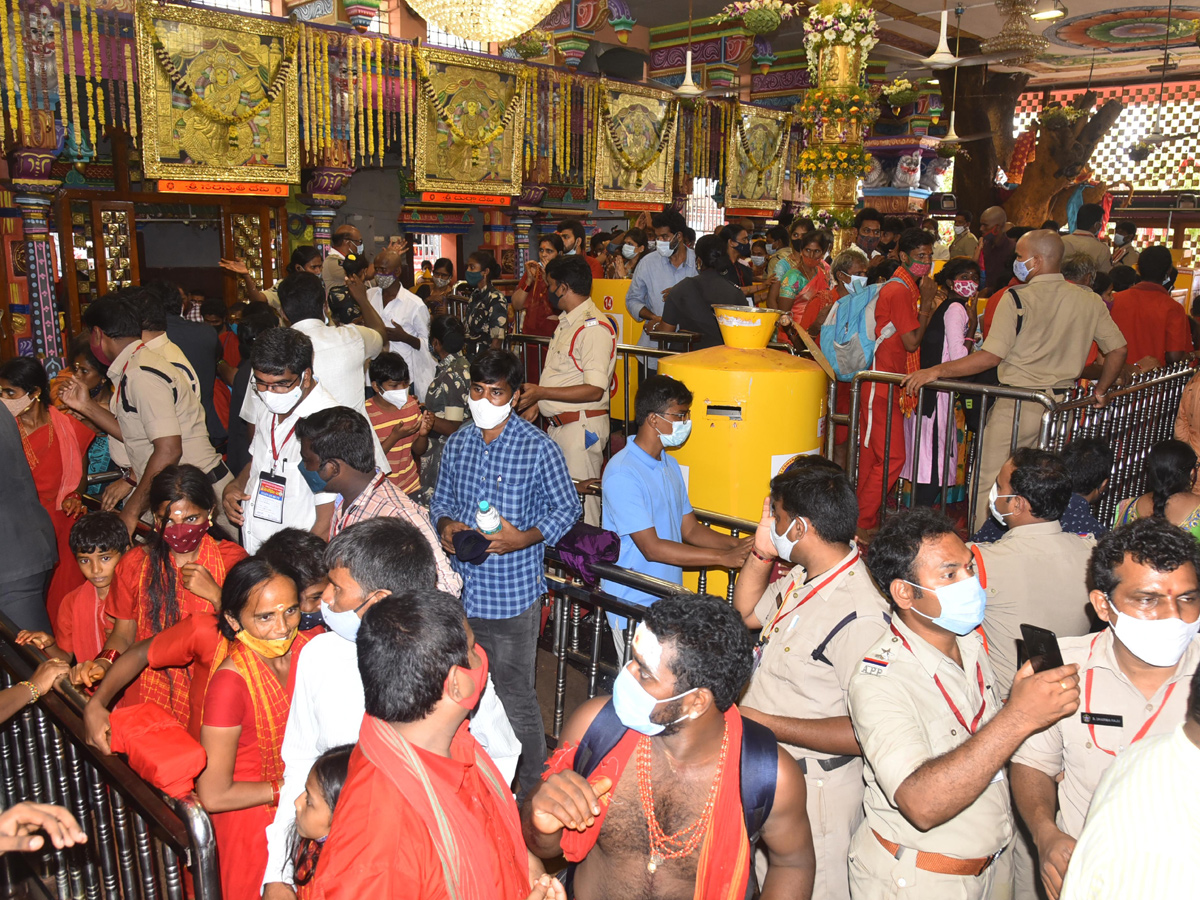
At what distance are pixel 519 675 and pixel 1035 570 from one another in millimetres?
1972

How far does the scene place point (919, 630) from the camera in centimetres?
233

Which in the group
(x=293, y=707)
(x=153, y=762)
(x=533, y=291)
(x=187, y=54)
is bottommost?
(x=153, y=762)

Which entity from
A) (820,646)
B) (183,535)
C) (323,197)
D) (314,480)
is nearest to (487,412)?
(314,480)

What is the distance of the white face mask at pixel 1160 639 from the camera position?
7.23 feet

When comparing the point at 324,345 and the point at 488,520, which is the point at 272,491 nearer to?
the point at 488,520

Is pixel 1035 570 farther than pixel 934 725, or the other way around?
pixel 1035 570

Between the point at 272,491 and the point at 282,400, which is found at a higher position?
the point at 282,400

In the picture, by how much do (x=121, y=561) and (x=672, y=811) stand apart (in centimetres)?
239

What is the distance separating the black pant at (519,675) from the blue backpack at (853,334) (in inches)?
149

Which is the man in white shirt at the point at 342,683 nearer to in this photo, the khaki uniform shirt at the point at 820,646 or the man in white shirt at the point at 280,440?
the khaki uniform shirt at the point at 820,646

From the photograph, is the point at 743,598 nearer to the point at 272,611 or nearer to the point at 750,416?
the point at 272,611

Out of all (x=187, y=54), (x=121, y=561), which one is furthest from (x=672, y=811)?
(x=187, y=54)

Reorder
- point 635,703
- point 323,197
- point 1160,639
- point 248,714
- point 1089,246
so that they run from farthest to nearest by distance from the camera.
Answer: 1. point 323,197
2. point 1089,246
3. point 248,714
4. point 1160,639
5. point 635,703

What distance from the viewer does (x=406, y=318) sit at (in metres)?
7.32
